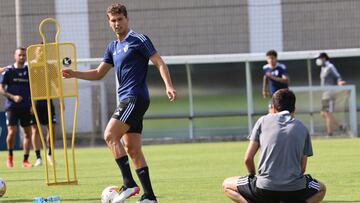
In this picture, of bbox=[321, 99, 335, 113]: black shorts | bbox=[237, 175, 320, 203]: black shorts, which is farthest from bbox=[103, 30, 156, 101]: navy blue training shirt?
bbox=[321, 99, 335, 113]: black shorts

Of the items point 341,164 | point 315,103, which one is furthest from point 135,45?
point 315,103

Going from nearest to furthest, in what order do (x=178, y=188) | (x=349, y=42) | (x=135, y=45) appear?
(x=135, y=45)
(x=178, y=188)
(x=349, y=42)

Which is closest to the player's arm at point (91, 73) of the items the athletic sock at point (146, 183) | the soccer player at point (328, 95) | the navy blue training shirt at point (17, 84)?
the athletic sock at point (146, 183)

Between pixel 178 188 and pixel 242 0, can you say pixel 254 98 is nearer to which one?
pixel 242 0

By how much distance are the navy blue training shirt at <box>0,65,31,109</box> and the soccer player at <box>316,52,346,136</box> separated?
31.1ft

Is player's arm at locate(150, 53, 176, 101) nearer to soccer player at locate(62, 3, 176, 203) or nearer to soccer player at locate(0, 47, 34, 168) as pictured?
soccer player at locate(62, 3, 176, 203)

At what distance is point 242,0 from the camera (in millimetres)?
27859

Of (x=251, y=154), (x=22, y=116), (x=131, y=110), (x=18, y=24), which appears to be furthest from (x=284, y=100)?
(x=18, y=24)

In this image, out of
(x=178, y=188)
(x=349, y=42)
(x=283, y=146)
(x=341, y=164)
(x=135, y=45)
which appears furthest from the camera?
(x=349, y=42)

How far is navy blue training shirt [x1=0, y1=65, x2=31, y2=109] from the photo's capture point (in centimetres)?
1767

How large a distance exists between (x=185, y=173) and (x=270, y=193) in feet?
21.1

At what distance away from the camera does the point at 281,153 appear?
26.9ft

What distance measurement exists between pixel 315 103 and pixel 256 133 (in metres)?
17.1

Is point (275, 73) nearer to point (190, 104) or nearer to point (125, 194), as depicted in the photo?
point (190, 104)
